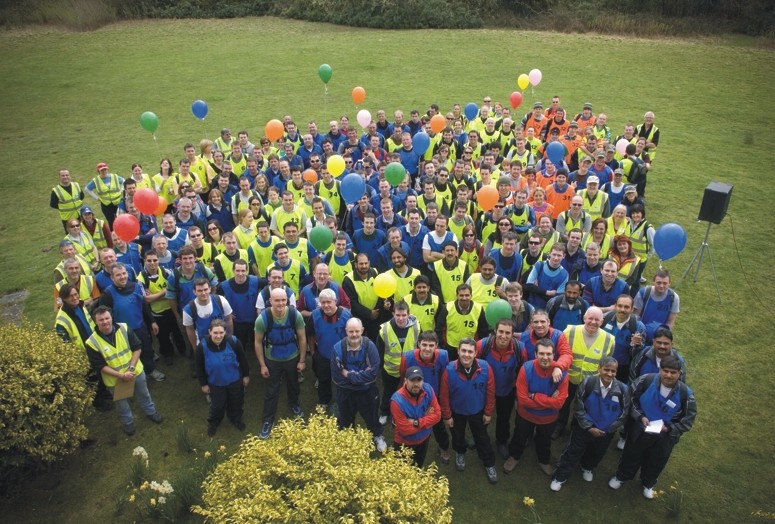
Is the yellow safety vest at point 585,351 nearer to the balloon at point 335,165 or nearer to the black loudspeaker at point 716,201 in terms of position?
the black loudspeaker at point 716,201

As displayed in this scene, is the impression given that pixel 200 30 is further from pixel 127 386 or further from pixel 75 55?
pixel 127 386

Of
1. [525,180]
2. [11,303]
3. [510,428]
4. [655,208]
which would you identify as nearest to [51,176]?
[11,303]

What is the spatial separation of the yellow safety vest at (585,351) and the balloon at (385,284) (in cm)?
230

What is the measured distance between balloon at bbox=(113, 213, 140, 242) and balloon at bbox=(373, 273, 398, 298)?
14.3 feet

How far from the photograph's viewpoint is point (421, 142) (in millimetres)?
12320

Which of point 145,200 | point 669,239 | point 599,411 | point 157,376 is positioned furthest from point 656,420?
point 145,200

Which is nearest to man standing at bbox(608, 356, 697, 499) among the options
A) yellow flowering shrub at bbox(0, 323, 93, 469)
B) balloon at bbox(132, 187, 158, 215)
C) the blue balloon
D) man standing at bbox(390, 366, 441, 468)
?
man standing at bbox(390, 366, 441, 468)

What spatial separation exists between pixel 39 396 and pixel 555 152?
34.5ft

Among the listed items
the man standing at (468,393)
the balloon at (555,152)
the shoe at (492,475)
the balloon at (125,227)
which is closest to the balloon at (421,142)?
the balloon at (555,152)

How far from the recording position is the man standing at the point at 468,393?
5.62 metres

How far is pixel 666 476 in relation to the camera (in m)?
6.25

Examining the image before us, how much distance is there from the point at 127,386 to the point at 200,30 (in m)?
33.6

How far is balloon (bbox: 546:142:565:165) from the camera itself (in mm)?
11500

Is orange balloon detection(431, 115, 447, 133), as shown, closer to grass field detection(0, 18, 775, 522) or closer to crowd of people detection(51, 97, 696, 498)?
crowd of people detection(51, 97, 696, 498)
